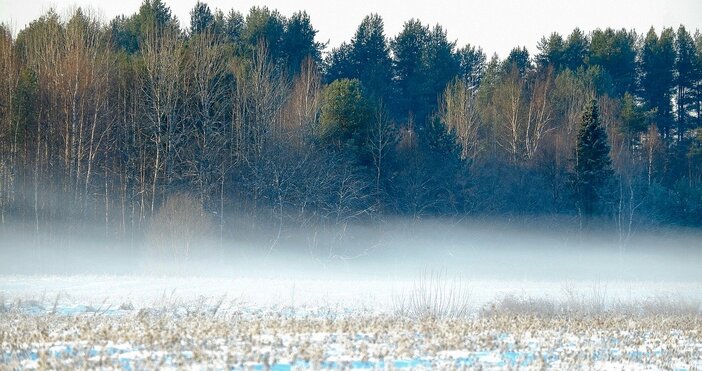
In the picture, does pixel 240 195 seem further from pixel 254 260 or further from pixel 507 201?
pixel 507 201

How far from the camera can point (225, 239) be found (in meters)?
41.8

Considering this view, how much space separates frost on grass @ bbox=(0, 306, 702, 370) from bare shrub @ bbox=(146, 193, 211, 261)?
18.6 m

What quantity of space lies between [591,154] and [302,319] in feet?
129

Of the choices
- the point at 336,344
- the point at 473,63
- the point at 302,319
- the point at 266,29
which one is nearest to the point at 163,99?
the point at 266,29

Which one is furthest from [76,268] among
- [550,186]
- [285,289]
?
[550,186]

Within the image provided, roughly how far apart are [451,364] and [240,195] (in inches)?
1356

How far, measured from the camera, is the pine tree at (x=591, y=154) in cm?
4988

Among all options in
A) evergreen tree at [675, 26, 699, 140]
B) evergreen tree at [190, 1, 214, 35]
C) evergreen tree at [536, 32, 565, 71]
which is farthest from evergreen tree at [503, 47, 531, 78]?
evergreen tree at [190, 1, 214, 35]

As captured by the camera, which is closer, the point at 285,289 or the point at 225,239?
the point at 285,289

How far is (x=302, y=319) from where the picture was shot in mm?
15508

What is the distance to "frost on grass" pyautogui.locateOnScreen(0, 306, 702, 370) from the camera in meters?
9.78

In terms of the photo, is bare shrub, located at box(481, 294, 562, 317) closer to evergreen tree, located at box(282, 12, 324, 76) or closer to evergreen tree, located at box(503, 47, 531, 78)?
evergreen tree, located at box(282, 12, 324, 76)

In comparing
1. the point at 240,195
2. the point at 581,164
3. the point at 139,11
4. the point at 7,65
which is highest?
the point at 139,11

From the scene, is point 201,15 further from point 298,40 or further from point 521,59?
point 521,59
